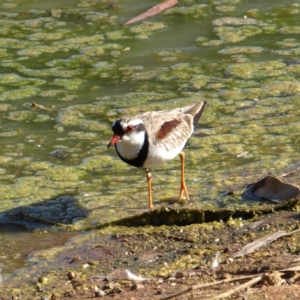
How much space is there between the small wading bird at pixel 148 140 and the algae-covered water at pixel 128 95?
1.28 feet

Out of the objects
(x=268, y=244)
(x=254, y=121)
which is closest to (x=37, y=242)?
(x=268, y=244)

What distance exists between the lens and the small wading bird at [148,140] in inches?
191

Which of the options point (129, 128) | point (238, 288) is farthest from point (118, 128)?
point (238, 288)

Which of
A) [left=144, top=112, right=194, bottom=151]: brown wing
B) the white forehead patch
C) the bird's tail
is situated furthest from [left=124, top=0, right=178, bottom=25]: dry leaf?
the white forehead patch

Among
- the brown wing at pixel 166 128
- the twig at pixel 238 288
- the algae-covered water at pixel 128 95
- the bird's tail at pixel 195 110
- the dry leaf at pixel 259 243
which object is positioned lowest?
the algae-covered water at pixel 128 95

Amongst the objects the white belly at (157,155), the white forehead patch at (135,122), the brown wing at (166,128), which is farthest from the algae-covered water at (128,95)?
the white forehead patch at (135,122)

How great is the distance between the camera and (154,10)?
875cm

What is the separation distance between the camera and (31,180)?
18.4 ft

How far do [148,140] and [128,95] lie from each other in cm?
212

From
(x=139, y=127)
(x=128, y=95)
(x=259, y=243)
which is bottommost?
(x=128, y=95)

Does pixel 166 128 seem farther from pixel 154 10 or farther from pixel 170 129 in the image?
pixel 154 10

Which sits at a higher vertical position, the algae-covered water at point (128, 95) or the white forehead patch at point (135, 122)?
the white forehead patch at point (135, 122)

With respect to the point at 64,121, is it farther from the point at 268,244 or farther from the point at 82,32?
the point at 268,244

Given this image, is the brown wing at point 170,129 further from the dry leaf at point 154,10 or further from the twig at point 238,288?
the dry leaf at point 154,10
